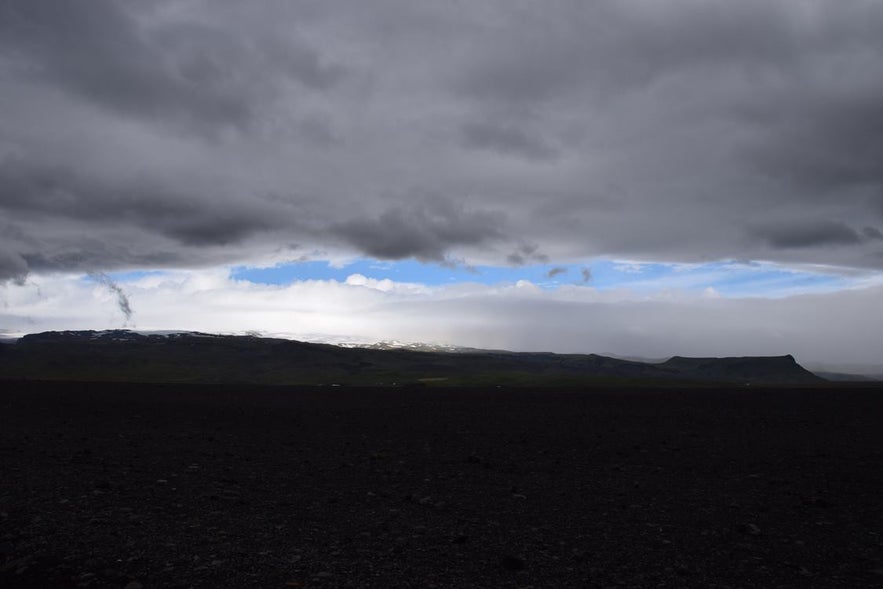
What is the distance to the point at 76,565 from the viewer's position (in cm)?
880

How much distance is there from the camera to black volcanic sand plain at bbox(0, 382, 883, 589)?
891 cm

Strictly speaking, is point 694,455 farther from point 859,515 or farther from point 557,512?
point 557,512

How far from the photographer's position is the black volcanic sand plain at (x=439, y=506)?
8.91 metres

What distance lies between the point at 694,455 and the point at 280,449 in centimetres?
1415

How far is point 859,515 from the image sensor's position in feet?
41.3

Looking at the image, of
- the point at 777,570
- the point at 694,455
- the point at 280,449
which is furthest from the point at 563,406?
the point at 777,570

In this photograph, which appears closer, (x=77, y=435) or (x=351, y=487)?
(x=351, y=487)

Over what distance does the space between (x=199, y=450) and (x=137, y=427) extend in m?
8.10

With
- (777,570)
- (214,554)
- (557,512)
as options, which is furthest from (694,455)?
(214,554)

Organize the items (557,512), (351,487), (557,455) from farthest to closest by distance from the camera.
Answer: (557,455), (351,487), (557,512)

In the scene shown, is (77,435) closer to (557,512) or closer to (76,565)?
(76,565)

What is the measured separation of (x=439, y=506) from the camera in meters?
12.9

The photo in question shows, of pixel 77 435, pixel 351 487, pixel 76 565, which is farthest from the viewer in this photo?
pixel 77 435

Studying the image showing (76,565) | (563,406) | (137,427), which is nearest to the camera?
(76,565)
